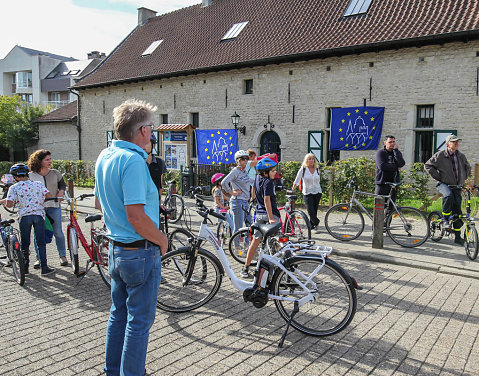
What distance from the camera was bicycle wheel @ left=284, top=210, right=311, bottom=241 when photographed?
280 inches

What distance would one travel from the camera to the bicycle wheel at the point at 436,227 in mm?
7445

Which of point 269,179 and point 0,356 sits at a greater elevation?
point 269,179

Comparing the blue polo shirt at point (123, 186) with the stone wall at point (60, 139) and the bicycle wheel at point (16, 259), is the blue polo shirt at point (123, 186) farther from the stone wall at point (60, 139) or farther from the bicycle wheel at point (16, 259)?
the stone wall at point (60, 139)

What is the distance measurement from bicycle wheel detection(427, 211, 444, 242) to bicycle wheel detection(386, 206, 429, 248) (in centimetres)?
23

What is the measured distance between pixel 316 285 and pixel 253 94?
15.4m

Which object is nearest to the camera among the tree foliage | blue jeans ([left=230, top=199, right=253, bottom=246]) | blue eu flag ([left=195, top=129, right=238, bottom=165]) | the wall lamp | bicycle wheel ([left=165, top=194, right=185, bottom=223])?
blue jeans ([left=230, top=199, right=253, bottom=246])

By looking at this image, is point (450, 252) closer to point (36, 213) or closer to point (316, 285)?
point (316, 285)

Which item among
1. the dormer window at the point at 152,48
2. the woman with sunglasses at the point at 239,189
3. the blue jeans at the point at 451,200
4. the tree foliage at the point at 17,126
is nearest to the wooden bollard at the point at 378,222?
the blue jeans at the point at 451,200

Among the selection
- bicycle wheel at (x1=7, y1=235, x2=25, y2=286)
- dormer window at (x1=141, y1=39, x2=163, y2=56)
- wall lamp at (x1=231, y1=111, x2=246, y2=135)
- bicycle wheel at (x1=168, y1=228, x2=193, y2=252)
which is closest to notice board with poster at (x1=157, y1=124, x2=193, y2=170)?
wall lamp at (x1=231, y1=111, x2=246, y2=135)

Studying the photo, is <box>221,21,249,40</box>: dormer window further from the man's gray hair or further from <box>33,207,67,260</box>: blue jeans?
the man's gray hair

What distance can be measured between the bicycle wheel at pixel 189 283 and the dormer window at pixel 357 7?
599 inches

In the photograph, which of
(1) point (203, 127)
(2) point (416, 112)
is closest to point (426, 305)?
(2) point (416, 112)

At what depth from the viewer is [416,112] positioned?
14516 millimetres

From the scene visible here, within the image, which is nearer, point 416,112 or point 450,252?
point 450,252
